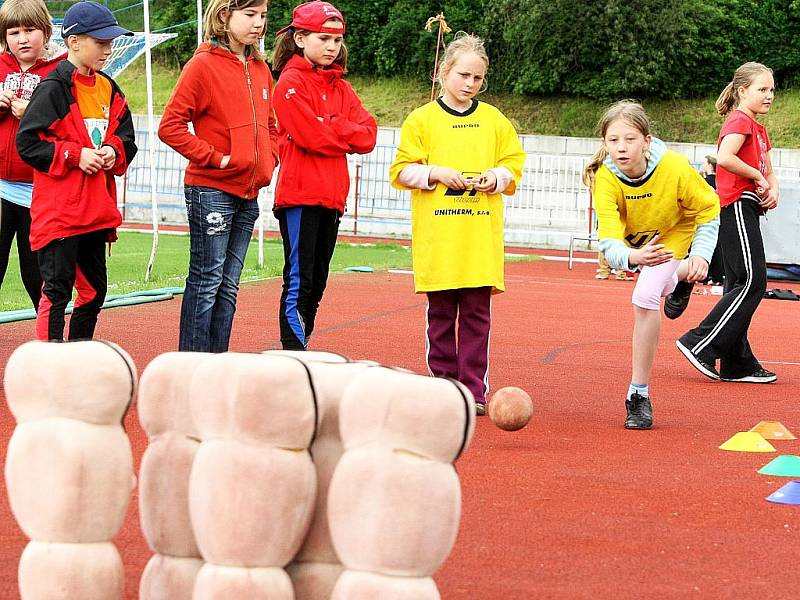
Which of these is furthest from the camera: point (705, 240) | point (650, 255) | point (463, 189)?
point (463, 189)

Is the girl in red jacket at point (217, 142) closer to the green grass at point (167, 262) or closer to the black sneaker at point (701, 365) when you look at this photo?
the black sneaker at point (701, 365)

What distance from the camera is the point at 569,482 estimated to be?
17.6ft

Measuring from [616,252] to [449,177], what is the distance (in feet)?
3.18

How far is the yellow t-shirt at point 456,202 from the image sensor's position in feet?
22.7

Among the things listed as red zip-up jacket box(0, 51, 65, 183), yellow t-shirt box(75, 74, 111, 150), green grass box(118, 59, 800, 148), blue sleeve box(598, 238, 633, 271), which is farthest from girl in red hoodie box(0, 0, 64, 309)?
green grass box(118, 59, 800, 148)

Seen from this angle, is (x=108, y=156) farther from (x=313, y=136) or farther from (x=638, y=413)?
(x=638, y=413)

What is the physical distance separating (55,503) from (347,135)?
477cm

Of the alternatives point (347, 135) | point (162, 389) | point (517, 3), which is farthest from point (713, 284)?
point (517, 3)

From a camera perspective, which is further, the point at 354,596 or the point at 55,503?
the point at 55,503

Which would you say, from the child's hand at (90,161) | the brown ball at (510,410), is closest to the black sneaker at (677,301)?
the brown ball at (510,410)

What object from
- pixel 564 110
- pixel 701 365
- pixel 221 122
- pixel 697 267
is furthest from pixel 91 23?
pixel 564 110

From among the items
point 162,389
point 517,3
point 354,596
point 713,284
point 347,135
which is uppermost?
point 517,3

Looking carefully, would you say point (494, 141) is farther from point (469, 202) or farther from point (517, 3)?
point (517, 3)

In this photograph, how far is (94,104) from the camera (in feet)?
22.2
